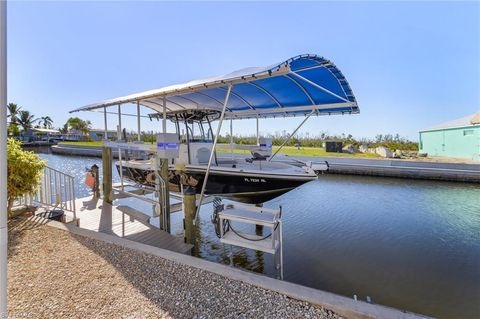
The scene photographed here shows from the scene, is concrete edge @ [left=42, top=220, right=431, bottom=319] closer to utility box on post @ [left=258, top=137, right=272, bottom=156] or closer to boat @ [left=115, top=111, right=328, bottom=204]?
boat @ [left=115, top=111, right=328, bottom=204]

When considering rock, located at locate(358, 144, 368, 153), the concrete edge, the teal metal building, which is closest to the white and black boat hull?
the concrete edge

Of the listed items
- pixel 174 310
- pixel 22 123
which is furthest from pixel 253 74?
pixel 22 123

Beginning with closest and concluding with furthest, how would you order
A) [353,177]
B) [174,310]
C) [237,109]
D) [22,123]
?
1. [174,310]
2. [237,109]
3. [353,177]
4. [22,123]

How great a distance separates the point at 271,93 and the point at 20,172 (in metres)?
5.78

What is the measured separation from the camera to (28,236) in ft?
14.9

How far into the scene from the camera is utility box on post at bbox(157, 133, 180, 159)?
5.68 meters

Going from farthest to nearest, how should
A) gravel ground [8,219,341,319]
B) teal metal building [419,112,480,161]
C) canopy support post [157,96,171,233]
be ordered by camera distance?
teal metal building [419,112,480,161]
canopy support post [157,96,171,233]
gravel ground [8,219,341,319]

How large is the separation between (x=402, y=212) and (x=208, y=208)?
6.81 meters

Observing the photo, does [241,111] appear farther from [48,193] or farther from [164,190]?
[48,193]

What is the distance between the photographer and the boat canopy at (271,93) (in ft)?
15.9

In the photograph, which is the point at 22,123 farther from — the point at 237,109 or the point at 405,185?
the point at 405,185

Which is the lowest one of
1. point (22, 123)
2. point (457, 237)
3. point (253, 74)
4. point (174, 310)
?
point (457, 237)

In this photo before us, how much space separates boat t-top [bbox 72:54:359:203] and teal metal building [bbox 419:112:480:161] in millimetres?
20076

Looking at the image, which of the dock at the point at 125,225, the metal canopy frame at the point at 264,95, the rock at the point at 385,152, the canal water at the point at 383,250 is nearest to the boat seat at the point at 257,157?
the metal canopy frame at the point at 264,95
